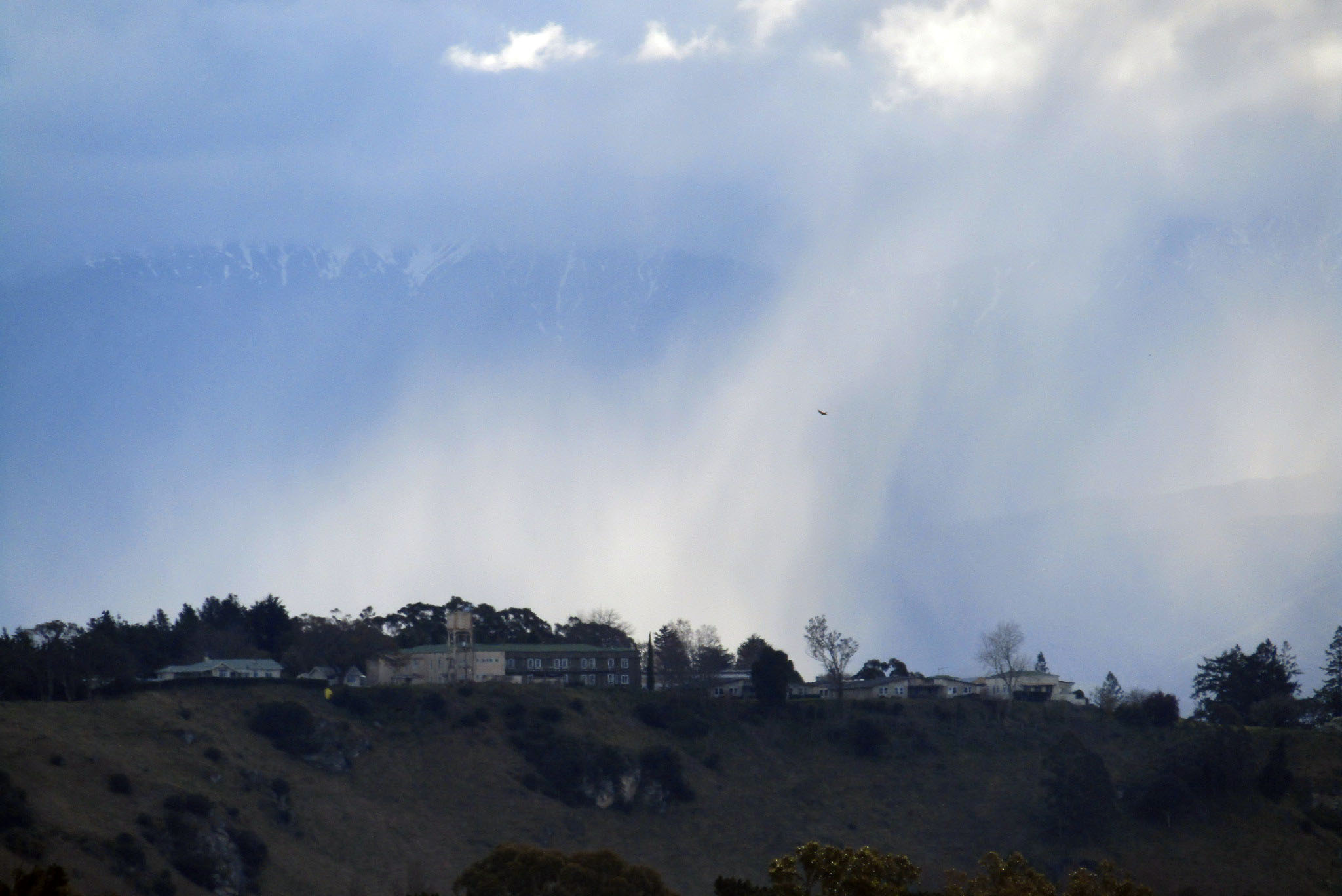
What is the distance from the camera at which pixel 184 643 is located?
119125mm

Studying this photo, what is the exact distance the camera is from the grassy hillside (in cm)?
7044

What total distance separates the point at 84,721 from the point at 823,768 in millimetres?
55619

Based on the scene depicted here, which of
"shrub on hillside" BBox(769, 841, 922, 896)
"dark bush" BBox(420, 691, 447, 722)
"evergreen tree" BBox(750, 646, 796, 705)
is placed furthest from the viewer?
"evergreen tree" BBox(750, 646, 796, 705)

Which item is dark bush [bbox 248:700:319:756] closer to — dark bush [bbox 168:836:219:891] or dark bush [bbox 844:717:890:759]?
dark bush [bbox 168:836:219:891]

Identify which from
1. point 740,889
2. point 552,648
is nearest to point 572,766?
point 552,648

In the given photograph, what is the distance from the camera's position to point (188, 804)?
70.6 m

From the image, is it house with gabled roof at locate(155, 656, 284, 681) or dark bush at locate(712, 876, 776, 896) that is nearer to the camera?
dark bush at locate(712, 876, 776, 896)

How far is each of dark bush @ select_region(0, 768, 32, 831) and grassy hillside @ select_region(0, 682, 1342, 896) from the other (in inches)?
24.7

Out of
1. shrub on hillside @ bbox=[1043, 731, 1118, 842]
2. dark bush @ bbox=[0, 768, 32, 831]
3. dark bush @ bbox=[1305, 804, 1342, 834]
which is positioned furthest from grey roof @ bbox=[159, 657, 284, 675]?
dark bush @ bbox=[1305, 804, 1342, 834]

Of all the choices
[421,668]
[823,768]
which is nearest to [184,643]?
[421,668]

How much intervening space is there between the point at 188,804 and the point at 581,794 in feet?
97.7

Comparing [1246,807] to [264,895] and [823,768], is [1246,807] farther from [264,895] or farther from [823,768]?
[264,895]

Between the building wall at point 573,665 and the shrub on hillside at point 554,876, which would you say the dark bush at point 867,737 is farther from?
the shrub on hillside at point 554,876

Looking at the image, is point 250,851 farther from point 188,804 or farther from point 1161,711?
point 1161,711
